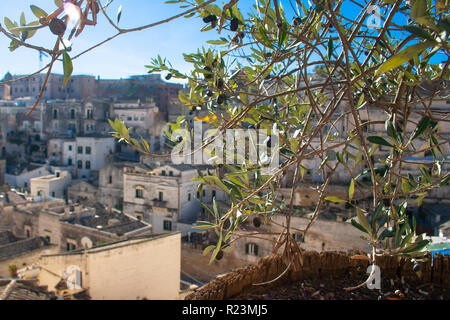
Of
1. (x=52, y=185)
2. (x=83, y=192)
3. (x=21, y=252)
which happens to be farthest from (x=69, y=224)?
(x=52, y=185)

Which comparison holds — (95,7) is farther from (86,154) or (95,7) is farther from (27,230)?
(86,154)

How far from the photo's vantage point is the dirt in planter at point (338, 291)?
241 cm

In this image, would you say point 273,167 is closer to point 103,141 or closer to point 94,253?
point 94,253

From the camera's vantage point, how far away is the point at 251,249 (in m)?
13.9

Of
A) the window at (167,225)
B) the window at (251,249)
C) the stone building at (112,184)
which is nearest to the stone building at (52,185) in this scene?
the stone building at (112,184)

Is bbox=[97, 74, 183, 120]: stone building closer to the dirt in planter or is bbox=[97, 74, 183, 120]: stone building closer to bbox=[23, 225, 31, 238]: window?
bbox=[23, 225, 31, 238]: window

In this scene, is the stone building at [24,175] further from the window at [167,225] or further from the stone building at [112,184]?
the window at [167,225]

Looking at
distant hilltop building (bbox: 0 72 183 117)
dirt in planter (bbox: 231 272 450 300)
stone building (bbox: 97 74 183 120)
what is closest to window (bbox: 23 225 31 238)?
dirt in planter (bbox: 231 272 450 300)

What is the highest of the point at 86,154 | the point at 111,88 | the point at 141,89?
the point at 111,88

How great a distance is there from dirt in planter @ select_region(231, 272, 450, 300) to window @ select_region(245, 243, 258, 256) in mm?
11380

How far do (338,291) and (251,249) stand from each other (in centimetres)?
1162

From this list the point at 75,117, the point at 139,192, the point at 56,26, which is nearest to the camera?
the point at 56,26
